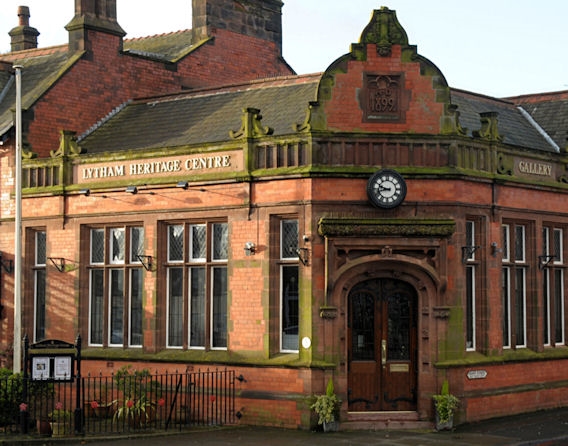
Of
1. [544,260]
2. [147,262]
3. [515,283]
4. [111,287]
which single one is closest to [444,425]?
[515,283]

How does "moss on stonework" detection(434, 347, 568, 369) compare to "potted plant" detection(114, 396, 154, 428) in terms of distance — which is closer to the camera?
"potted plant" detection(114, 396, 154, 428)

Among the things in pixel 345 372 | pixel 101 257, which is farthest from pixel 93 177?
pixel 345 372

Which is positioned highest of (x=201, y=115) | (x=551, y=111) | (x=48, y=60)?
(x=48, y=60)

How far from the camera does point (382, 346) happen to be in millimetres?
20312

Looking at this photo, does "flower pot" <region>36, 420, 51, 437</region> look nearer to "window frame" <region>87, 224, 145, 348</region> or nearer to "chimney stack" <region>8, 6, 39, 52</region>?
"window frame" <region>87, 224, 145, 348</region>

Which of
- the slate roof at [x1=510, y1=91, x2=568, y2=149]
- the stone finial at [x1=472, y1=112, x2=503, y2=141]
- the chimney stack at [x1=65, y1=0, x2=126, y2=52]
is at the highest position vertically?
the chimney stack at [x1=65, y1=0, x2=126, y2=52]

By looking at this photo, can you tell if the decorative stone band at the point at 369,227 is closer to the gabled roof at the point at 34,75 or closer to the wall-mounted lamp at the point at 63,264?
the wall-mounted lamp at the point at 63,264

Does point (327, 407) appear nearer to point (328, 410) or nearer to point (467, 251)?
point (328, 410)

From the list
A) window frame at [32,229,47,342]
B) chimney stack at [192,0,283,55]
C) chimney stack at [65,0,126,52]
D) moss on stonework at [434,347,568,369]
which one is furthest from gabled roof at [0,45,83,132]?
moss on stonework at [434,347,568,369]

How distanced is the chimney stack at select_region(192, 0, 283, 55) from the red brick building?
4692 mm

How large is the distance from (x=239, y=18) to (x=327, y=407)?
15.9 meters

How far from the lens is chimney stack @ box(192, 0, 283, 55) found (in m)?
30.9

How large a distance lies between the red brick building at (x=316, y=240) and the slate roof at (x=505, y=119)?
113 mm

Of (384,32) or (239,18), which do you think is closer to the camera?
(384,32)
